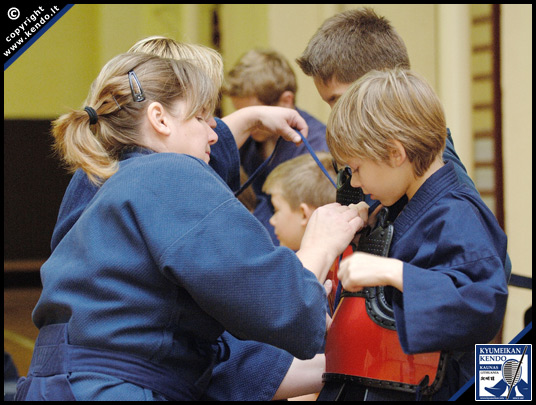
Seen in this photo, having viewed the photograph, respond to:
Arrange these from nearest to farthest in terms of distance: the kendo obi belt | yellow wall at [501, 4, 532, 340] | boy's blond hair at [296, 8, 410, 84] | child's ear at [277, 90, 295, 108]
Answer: the kendo obi belt < boy's blond hair at [296, 8, 410, 84] < yellow wall at [501, 4, 532, 340] < child's ear at [277, 90, 295, 108]

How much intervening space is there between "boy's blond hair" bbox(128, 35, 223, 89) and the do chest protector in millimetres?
575

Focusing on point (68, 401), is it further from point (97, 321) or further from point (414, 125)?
point (414, 125)

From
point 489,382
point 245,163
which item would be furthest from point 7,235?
point 489,382

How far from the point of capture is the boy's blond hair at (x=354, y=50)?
6.53ft

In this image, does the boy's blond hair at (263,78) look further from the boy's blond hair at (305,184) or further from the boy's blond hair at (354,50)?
the boy's blond hair at (354,50)

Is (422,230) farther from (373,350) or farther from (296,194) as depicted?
(296,194)

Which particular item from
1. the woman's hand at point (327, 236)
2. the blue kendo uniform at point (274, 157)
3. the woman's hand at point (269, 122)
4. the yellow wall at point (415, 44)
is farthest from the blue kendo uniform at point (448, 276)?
the blue kendo uniform at point (274, 157)

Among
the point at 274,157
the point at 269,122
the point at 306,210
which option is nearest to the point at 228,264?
the point at 269,122

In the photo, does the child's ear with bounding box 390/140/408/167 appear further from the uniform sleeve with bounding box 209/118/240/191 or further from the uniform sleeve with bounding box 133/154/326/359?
the uniform sleeve with bounding box 209/118/240/191

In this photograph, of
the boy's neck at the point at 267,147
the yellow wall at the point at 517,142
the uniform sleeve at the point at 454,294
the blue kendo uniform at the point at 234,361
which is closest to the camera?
the uniform sleeve at the point at 454,294

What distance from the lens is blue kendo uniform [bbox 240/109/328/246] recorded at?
2.93 metres

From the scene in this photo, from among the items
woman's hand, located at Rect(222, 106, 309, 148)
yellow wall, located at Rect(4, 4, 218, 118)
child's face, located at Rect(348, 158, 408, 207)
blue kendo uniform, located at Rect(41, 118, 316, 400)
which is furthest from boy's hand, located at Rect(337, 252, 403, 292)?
yellow wall, located at Rect(4, 4, 218, 118)

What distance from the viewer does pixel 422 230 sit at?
153cm

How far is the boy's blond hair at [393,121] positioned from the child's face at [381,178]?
0.07ft
